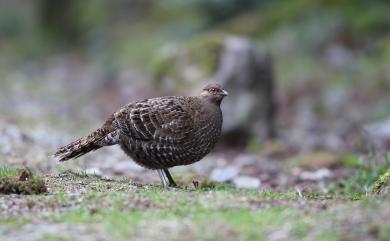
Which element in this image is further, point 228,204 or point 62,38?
point 62,38

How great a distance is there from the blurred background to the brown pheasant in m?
1.35

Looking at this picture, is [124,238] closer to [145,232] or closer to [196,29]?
[145,232]

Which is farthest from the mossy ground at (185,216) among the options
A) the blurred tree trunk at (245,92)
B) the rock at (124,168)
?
the blurred tree trunk at (245,92)

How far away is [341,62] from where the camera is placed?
72.6 feet

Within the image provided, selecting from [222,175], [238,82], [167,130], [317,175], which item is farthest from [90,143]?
[238,82]

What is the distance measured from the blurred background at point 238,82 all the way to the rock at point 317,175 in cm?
4

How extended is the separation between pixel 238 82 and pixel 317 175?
15.1ft

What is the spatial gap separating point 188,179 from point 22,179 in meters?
3.61

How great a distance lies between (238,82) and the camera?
17.3m

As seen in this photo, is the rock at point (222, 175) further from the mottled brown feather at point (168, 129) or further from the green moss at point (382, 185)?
the green moss at point (382, 185)

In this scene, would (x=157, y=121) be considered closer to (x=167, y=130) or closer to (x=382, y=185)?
(x=167, y=130)

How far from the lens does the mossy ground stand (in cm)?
627

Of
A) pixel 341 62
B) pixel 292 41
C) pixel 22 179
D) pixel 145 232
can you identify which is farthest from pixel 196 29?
pixel 145 232

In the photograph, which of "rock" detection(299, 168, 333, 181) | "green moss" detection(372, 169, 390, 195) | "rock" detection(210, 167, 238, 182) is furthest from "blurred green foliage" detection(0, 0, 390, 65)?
"green moss" detection(372, 169, 390, 195)
